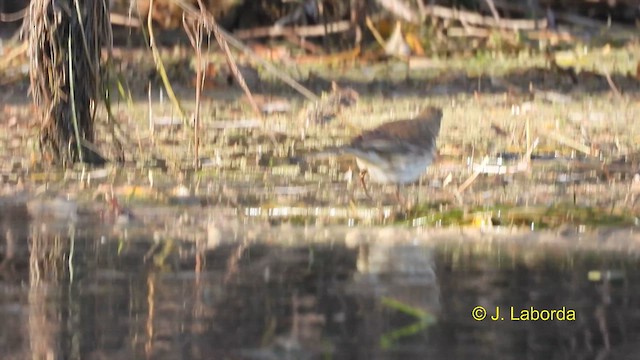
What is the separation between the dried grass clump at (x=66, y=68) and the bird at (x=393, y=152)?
1.30 m

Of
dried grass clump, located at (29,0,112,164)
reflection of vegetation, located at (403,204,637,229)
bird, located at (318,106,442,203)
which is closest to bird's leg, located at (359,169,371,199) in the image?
bird, located at (318,106,442,203)

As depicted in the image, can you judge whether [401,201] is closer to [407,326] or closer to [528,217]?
[528,217]

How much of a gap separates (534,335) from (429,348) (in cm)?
35

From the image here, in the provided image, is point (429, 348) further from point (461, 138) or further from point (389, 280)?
point (461, 138)

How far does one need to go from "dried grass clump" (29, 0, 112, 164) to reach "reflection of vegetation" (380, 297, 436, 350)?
2915mm

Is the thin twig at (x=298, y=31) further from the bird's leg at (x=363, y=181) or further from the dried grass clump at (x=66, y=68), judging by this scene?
the bird's leg at (x=363, y=181)

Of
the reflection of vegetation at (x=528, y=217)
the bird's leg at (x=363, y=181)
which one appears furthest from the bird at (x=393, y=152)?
the reflection of vegetation at (x=528, y=217)

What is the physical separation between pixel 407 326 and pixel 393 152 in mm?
2733

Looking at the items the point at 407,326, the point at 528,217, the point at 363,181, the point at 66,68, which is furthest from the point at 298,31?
the point at 407,326

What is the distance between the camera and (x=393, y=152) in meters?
6.96

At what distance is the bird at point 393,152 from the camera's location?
6.91m

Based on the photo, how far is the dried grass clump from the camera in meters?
7.03

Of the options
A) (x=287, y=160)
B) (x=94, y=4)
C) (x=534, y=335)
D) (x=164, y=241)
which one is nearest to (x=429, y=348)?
(x=534, y=335)

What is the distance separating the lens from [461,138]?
28.5ft
